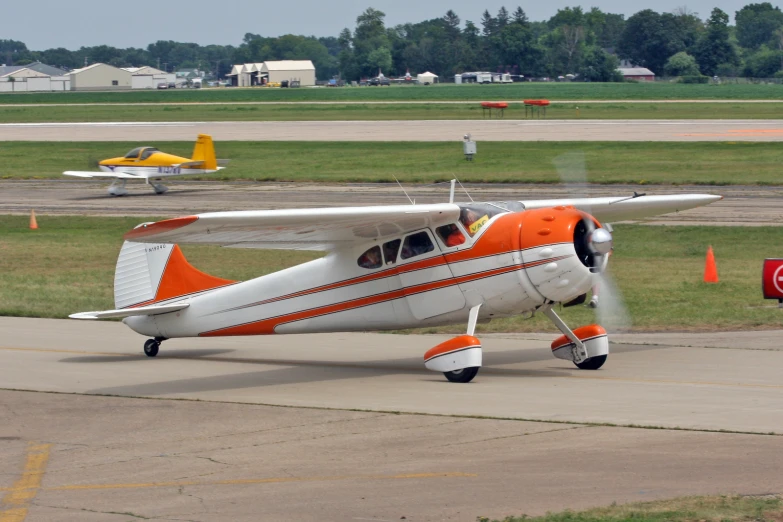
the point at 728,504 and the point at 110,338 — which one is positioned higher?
the point at 728,504

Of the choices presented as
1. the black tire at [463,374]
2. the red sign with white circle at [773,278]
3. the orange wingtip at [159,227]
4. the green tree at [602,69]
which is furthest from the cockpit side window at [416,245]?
the green tree at [602,69]

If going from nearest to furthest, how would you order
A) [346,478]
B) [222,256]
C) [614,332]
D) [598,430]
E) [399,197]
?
[346,478] < [598,430] < [614,332] < [222,256] < [399,197]

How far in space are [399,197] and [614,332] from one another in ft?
66.7

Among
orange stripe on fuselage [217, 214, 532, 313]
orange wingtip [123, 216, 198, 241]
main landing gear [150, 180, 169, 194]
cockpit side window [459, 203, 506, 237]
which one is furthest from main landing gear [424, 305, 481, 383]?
main landing gear [150, 180, 169, 194]

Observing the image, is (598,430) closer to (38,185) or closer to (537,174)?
(537,174)

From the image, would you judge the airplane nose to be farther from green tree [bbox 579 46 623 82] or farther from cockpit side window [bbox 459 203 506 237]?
green tree [bbox 579 46 623 82]

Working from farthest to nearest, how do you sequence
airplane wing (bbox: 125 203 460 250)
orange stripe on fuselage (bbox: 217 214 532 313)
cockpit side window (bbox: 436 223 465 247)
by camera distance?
cockpit side window (bbox: 436 223 465 247)
orange stripe on fuselage (bbox: 217 214 532 313)
airplane wing (bbox: 125 203 460 250)

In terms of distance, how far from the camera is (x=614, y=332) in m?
17.0

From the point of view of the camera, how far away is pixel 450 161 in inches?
1973

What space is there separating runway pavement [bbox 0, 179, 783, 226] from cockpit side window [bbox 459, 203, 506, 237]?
1758 centimetres

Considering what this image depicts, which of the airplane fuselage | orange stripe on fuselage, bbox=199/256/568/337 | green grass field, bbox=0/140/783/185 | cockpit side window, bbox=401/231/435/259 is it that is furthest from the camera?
green grass field, bbox=0/140/783/185

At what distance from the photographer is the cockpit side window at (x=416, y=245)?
14016mm

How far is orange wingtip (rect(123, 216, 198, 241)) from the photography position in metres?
11.7

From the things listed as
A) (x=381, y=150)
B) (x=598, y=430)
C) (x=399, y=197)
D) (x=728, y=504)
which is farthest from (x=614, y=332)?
(x=381, y=150)
